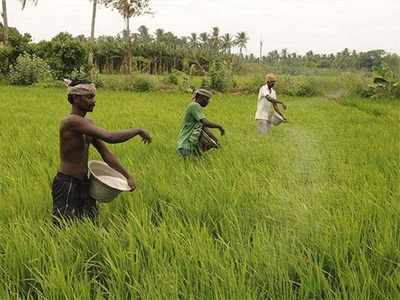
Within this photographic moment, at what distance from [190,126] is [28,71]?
1550 cm

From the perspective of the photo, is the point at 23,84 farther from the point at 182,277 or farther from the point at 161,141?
the point at 182,277

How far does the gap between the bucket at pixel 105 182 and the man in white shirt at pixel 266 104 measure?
140 inches

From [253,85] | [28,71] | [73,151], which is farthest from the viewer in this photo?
[253,85]

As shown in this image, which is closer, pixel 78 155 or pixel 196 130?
pixel 78 155

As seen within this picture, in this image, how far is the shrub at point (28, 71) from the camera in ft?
58.9

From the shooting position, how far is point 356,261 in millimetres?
2076

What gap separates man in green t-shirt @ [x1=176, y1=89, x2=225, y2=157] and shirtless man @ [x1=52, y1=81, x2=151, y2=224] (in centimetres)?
166

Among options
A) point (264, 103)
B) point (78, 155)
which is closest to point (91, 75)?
point (264, 103)

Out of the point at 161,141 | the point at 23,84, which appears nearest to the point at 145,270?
the point at 161,141

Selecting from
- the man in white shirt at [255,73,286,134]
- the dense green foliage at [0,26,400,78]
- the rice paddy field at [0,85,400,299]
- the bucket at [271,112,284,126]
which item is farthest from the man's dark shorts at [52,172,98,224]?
the dense green foliage at [0,26,400,78]

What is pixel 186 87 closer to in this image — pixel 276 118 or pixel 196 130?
pixel 276 118

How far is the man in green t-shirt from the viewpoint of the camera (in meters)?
4.32

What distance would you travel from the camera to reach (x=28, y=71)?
708 inches

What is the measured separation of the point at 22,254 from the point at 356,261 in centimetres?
162
